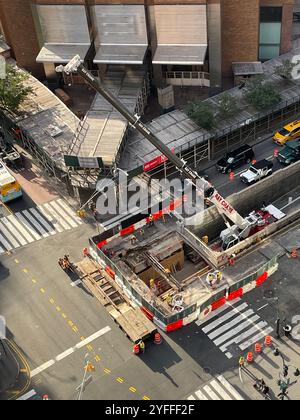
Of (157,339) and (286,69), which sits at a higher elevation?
(286,69)

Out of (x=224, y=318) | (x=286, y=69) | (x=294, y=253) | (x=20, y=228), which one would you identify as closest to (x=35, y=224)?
(x=20, y=228)

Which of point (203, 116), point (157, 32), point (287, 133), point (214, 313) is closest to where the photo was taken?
point (214, 313)

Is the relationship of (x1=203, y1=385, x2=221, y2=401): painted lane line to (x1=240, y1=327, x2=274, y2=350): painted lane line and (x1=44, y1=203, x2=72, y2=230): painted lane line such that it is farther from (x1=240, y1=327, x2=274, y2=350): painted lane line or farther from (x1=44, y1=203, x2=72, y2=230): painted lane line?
(x1=44, y1=203, x2=72, y2=230): painted lane line

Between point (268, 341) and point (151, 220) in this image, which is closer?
point (268, 341)

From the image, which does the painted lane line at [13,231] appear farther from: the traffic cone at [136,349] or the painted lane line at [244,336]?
the painted lane line at [244,336]

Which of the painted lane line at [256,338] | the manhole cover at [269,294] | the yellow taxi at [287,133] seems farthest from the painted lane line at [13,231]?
the yellow taxi at [287,133]

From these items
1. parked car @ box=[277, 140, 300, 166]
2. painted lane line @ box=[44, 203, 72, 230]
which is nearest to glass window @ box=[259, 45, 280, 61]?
parked car @ box=[277, 140, 300, 166]

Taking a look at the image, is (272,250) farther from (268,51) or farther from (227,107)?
(268,51)
